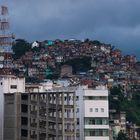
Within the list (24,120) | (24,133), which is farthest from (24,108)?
(24,133)

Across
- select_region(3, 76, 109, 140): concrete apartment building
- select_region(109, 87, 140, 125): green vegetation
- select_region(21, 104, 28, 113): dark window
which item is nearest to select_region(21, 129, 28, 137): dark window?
select_region(3, 76, 109, 140): concrete apartment building

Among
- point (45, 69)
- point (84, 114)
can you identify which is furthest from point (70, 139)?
point (45, 69)

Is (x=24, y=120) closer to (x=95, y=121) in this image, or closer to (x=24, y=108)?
(x=24, y=108)

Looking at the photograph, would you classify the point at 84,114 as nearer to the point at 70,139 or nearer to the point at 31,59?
the point at 70,139

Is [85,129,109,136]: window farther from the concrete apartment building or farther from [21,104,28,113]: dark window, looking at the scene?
[21,104,28,113]: dark window

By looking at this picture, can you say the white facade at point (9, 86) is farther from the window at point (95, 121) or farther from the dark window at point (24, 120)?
the window at point (95, 121)

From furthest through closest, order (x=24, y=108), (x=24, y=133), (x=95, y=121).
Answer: (x=95, y=121) → (x=24, y=108) → (x=24, y=133)

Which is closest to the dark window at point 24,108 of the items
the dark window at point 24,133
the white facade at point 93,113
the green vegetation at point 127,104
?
the dark window at point 24,133
